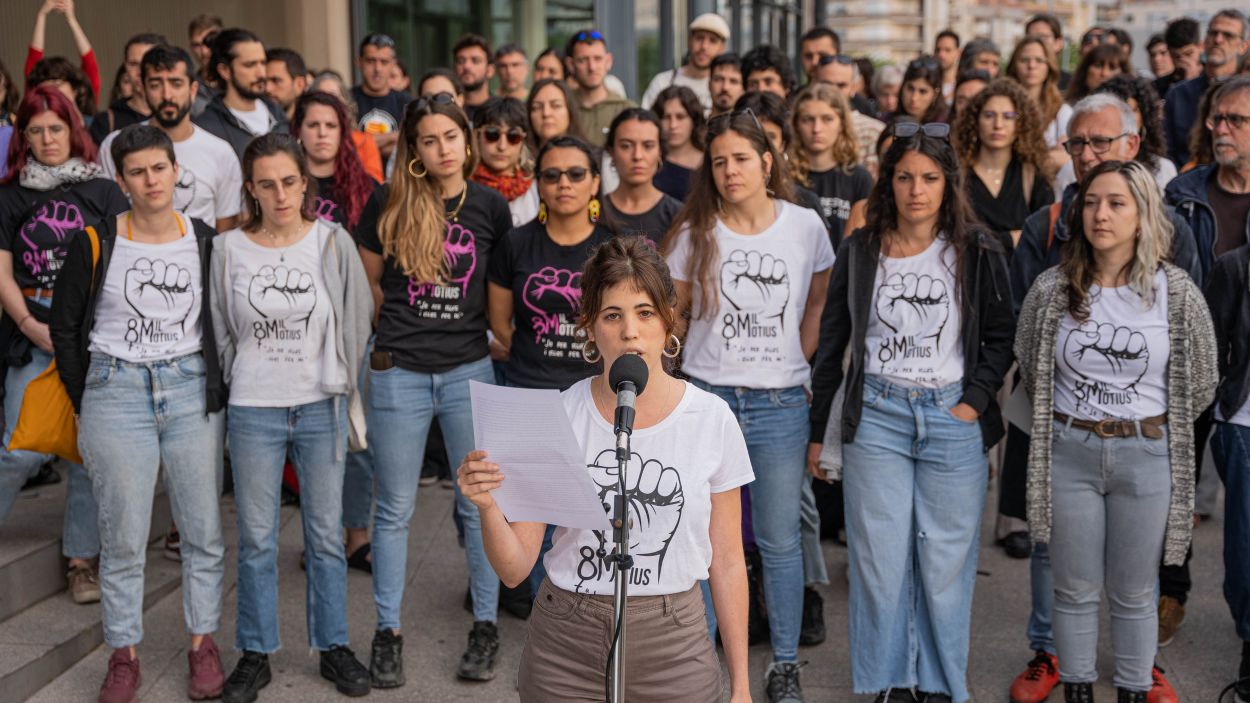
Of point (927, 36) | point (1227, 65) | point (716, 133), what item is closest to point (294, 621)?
point (716, 133)

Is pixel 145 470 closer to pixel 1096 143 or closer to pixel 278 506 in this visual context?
pixel 278 506

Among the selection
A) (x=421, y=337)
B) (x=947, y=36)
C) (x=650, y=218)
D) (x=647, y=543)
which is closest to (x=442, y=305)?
(x=421, y=337)

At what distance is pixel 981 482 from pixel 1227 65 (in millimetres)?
4801

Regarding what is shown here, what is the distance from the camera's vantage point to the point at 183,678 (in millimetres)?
5148

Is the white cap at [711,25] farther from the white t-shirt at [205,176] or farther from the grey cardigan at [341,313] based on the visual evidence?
the grey cardigan at [341,313]

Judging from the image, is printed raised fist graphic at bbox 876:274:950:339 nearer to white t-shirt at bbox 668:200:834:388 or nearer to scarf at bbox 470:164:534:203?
white t-shirt at bbox 668:200:834:388

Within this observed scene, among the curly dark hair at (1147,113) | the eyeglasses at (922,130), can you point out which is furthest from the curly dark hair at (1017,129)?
Answer: the eyeglasses at (922,130)

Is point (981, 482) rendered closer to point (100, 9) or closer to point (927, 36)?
point (100, 9)

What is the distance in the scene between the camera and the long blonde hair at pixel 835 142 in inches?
249

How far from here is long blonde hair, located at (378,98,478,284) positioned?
5094mm

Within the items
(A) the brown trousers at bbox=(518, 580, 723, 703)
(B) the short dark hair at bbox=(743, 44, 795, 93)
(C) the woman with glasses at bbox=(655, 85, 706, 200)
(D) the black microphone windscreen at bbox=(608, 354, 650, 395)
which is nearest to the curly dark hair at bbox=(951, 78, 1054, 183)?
(C) the woman with glasses at bbox=(655, 85, 706, 200)

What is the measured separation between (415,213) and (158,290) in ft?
3.35

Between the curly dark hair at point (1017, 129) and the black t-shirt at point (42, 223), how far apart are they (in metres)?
4.04

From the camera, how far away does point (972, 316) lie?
4500 millimetres
